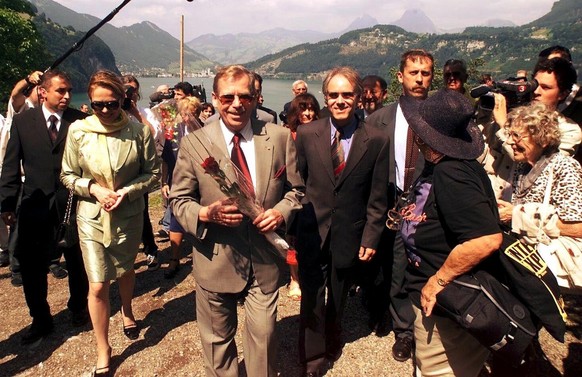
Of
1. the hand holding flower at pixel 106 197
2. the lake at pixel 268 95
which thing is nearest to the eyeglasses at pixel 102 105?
the hand holding flower at pixel 106 197

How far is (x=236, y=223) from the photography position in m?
2.27

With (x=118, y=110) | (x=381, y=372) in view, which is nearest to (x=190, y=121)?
(x=118, y=110)

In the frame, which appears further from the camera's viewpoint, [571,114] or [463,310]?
[571,114]

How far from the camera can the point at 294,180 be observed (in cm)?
272

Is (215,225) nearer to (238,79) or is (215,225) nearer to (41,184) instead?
(238,79)

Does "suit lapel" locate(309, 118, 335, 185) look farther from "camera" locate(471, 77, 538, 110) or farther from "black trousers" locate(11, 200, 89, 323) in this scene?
"black trousers" locate(11, 200, 89, 323)

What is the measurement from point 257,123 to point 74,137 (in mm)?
1655

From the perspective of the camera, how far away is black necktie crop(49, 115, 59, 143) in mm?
3482

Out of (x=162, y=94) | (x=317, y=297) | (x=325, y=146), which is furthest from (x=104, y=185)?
(x=162, y=94)

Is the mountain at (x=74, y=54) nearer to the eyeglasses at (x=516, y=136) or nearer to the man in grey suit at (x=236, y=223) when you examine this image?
the man in grey suit at (x=236, y=223)

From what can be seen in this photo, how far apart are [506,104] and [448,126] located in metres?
1.92

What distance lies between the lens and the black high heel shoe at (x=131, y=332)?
12.1 ft

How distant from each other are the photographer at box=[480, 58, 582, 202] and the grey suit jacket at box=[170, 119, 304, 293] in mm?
1874

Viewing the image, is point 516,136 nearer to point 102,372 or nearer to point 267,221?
point 267,221
